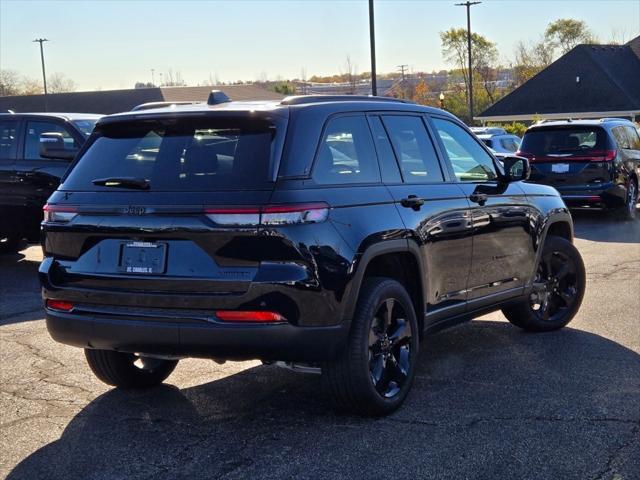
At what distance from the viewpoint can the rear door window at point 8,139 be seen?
449 inches

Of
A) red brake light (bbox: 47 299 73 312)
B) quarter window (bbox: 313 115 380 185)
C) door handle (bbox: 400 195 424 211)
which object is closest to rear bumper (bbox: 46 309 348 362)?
red brake light (bbox: 47 299 73 312)

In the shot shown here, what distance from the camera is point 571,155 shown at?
1612 centimetres

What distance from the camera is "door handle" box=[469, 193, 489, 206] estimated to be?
629 centimetres

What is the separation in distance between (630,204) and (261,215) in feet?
44.1

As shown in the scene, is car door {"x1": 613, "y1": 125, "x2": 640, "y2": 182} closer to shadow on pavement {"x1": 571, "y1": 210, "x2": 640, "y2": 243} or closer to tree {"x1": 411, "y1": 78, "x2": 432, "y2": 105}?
shadow on pavement {"x1": 571, "y1": 210, "x2": 640, "y2": 243}

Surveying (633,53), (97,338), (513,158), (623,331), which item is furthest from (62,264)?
(633,53)

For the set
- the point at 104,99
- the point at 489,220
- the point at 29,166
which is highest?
the point at 104,99

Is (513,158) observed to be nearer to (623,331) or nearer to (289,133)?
(623,331)

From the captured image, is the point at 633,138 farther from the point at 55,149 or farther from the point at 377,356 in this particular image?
the point at 377,356

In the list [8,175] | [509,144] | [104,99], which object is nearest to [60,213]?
[8,175]

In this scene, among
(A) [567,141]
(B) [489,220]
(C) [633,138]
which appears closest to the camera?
(B) [489,220]

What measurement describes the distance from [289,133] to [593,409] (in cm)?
237

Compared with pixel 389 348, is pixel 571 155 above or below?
above

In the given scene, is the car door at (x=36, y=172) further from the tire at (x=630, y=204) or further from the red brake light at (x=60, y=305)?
the tire at (x=630, y=204)
